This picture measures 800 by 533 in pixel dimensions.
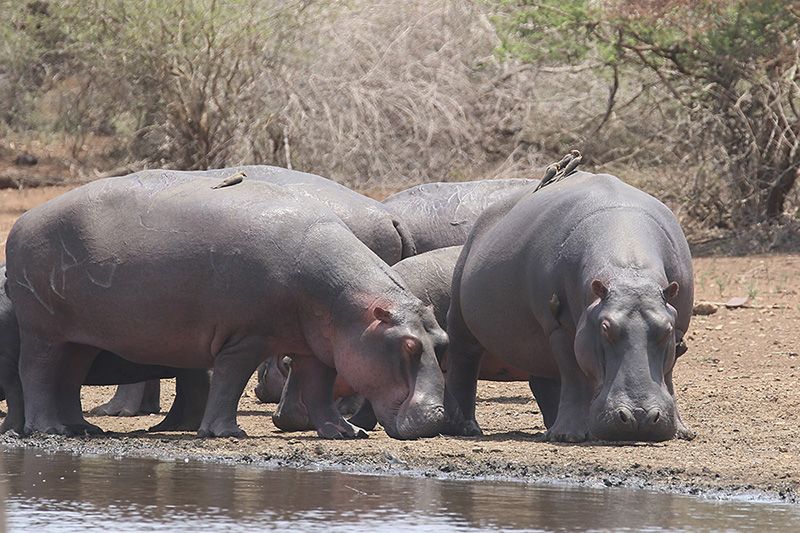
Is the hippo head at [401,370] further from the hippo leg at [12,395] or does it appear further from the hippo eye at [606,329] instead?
the hippo leg at [12,395]

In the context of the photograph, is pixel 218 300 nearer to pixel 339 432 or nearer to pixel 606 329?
pixel 339 432

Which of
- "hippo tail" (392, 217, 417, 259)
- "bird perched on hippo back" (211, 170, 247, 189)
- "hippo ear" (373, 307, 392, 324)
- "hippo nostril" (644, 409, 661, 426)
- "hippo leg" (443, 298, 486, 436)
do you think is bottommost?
"hippo nostril" (644, 409, 661, 426)

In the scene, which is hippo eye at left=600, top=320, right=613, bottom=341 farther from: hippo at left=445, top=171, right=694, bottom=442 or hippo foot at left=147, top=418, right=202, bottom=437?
hippo foot at left=147, top=418, right=202, bottom=437

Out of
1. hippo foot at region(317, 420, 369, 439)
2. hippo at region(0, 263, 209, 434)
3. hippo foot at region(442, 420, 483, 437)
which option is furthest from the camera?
hippo at region(0, 263, 209, 434)

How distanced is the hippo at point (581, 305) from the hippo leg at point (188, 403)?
1.53 metres

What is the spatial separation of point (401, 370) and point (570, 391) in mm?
897

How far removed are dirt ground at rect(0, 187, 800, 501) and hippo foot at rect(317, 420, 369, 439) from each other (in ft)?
0.26

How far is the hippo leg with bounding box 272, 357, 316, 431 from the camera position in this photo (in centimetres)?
798

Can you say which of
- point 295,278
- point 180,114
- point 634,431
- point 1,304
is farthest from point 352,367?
point 180,114

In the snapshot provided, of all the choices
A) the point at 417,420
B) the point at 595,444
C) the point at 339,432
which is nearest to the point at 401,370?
the point at 417,420

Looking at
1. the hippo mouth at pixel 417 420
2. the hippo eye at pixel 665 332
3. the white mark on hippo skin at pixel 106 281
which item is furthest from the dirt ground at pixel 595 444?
the white mark on hippo skin at pixel 106 281

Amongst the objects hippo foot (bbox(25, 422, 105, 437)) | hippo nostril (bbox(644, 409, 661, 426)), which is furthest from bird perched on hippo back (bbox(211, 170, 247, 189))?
hippo nostril (bbox(644, 409, 661, 426))

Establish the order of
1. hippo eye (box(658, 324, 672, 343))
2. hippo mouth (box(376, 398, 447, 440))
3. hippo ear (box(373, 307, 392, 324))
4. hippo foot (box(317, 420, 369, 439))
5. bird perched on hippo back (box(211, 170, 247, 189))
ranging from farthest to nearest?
bird perched on hippo back (box(211, 170, 247, 189))
hippo foot (box(317, 420, 369, 439))
hippo ear (box(373, 307, 392, 324))
hippo mouth (box(376, 398, 447, 440))
hippo eye (box(658, 324, 672, 343))

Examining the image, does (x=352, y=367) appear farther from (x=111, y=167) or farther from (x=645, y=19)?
(x=111, y=167)
